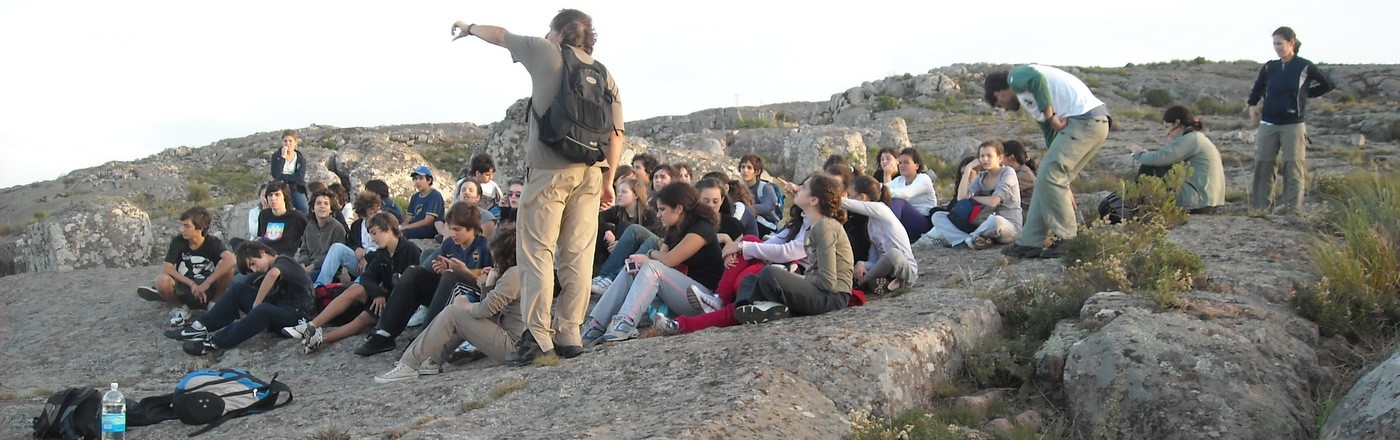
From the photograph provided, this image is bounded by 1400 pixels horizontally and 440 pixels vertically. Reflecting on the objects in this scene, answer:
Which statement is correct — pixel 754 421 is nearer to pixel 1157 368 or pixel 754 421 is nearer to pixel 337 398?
pixel 1157 368

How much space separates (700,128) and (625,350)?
2894 centimetres

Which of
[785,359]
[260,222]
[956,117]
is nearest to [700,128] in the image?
[956,117]

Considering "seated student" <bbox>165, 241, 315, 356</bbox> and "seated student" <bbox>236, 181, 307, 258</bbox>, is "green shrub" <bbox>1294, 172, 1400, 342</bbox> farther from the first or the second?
"seated student" <bbox>236, 181, 307, 258</bbox>

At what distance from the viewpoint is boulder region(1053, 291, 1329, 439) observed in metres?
4.94

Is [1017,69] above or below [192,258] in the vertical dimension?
above

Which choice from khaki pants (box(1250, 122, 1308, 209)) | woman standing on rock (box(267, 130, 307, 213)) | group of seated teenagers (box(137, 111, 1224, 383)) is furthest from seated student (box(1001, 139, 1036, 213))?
woman standing on rock (box(267, 130, 307, 213))

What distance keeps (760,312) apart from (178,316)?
22.5 ft

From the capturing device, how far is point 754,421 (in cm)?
457

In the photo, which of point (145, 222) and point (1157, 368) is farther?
point (145, 222)

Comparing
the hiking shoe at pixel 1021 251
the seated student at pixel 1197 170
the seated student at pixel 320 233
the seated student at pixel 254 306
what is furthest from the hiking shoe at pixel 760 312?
the seated student at pixel 320 233

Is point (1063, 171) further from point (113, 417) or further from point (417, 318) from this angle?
point (113, 417)

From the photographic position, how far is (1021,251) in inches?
324

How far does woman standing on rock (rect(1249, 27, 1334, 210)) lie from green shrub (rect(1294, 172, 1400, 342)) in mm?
2214

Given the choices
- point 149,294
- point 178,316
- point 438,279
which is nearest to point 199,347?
point 178,316
